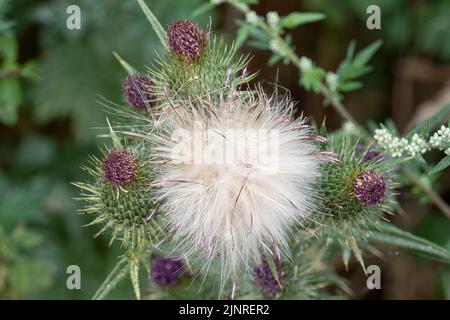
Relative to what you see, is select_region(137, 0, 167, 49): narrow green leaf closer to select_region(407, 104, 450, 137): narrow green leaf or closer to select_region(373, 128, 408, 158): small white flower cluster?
select_region(373, 128, 408, 158): small white flower cluster

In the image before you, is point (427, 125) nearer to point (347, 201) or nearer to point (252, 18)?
point (347, 201)

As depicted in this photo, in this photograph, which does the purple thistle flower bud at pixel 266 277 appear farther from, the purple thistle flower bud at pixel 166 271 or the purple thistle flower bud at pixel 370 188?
the purple thistle flower bud at pixel 370 188

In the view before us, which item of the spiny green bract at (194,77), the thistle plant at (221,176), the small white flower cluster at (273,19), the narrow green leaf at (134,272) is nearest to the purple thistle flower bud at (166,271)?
the thistle plant at (221,176)

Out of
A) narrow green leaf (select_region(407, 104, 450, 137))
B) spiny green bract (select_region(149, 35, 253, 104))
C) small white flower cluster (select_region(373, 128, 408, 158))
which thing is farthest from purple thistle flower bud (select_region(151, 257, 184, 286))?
narrow green leaf (select_region(407, 104, 450, 137))

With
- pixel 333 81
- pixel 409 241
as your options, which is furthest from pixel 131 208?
pixel 333 81

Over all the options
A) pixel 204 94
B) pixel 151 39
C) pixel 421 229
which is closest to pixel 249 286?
pixel 204 94
